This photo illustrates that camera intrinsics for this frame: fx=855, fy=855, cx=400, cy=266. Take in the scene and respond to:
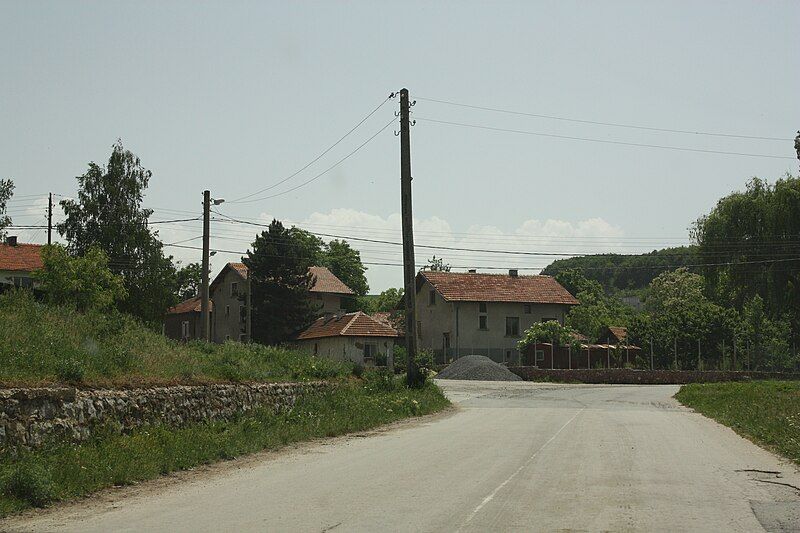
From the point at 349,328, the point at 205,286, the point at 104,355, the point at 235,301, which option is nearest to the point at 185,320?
the point at 235,301

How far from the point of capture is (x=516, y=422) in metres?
23.0

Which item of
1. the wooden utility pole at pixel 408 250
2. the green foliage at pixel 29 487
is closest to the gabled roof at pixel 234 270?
the wooden utility pole at pixel 408 250

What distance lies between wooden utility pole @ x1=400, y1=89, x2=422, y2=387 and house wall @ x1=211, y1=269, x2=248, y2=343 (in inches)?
1699

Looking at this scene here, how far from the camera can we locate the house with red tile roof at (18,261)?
197ft

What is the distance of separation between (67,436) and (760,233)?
54512 mm

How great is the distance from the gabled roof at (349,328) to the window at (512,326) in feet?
30.1

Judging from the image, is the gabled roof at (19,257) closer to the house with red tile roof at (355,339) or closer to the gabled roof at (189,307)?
the gabled roof at (189,307)

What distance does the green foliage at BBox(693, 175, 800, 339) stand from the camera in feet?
188

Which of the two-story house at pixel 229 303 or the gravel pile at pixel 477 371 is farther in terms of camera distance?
the two-story house at pixel 229 303

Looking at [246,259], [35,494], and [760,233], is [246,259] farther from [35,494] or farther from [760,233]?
[35,494]

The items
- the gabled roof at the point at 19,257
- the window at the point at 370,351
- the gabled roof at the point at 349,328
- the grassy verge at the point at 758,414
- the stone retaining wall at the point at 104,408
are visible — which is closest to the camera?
the stone retaining wall at the point at 104,408

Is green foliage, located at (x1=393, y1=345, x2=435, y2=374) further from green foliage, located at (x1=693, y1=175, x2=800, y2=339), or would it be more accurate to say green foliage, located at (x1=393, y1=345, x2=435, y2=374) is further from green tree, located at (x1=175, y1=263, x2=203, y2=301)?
green tree, located at (x1=175, y1=263, x2=203, y2=301)

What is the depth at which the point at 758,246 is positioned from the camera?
58500 mm

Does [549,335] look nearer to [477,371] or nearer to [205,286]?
[477,371]
